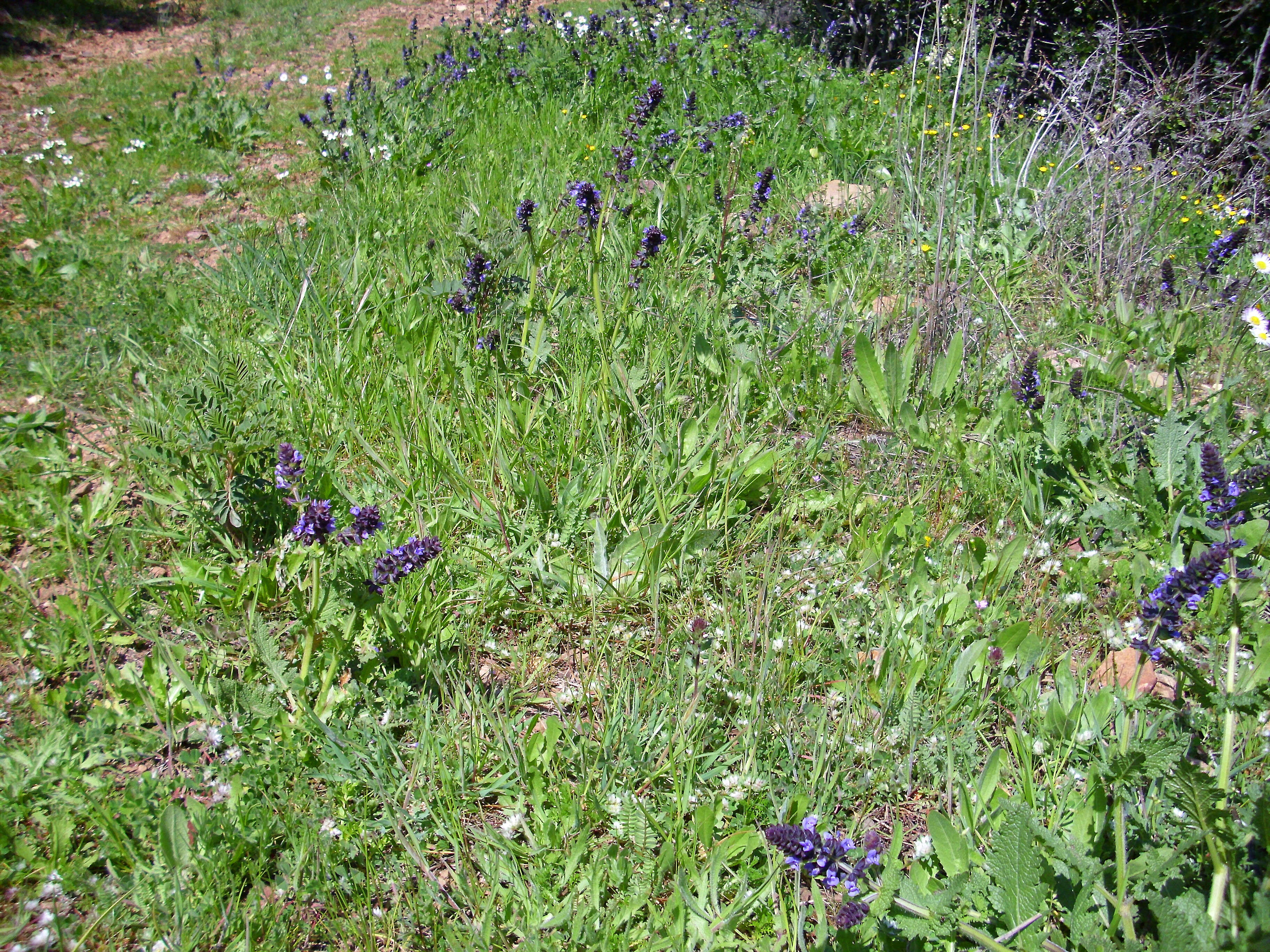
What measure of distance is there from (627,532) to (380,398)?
3.25ft

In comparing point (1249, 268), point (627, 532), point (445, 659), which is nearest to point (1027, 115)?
point (1249, 268)

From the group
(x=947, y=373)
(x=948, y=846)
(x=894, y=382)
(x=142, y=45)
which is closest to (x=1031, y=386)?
(x=947, y=373)

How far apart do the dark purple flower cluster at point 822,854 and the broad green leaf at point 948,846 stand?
5.1 inches

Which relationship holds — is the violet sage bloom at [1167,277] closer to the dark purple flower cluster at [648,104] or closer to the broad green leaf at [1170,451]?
the broad green leaf at [1170,451]

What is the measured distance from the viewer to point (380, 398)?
105 inches

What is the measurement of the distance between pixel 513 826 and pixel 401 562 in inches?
24.4

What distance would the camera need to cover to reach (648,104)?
3.60 meters

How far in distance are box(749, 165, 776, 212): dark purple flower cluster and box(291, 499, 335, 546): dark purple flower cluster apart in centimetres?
240

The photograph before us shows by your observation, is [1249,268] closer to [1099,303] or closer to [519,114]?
[1099,303]

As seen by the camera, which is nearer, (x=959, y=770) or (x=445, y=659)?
(x=959, y=770)

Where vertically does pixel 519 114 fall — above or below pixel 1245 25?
below

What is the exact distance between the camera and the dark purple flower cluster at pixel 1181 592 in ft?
5.06

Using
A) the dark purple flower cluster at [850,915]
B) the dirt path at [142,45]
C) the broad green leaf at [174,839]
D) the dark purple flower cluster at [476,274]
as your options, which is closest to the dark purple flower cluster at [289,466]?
the broad green leaf at [174,839]

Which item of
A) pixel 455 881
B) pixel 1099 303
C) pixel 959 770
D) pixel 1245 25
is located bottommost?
pixel 455 881
